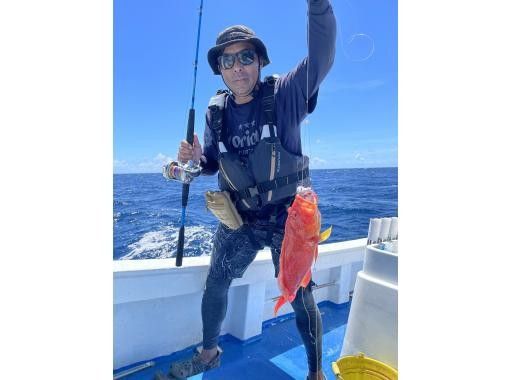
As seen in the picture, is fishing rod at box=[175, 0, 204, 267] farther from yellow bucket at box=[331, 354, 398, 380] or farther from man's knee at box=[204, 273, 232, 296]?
yellow bucket at box=[331, 354, 398, 380]

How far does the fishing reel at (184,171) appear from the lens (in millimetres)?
2105

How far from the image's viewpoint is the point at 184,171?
210cm

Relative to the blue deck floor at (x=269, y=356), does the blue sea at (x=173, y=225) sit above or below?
above

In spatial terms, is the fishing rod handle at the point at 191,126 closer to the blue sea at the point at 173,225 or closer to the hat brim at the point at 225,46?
the hat brim at the point at 225,46

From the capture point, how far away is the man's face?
5.89 ft

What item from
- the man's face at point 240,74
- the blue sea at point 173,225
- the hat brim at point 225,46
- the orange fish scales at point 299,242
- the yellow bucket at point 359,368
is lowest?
the yellow bucket at point 359,368

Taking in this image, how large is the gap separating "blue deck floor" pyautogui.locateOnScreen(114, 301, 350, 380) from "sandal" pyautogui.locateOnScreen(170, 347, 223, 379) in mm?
75

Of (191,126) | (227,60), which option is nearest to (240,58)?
(227,60)

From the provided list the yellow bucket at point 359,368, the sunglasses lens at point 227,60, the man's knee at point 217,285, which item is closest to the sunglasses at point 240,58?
the sunglasses lens at point 227,60

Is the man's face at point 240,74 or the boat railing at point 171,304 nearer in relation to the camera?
the man's face at point 240,74

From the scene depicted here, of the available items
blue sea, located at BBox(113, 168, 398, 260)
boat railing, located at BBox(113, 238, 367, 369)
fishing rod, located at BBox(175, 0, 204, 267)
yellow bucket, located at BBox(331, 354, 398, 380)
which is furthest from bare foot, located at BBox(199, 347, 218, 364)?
blue sea, located at BBox(113, 168, 398, 260)

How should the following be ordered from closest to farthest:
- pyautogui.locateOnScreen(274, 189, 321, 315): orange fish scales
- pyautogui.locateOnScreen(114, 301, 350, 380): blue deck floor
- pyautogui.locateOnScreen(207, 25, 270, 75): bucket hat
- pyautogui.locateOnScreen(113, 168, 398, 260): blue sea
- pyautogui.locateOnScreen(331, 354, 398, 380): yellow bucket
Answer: pyautogui.locateOnScreen(274, 189, 321, 315): orange fish scales
pyautogui.locateOnScreen(207, 25, 270, 75): bucket hat
pyautogui.locateOnScreen(331, 354, 398, 380): yellow bucket
pyautogui.locateOnScreen(114, 301, 350, 380): blue deck floor
pyautogui.locateOnScreen(113, 168, 398, 260): blue sea

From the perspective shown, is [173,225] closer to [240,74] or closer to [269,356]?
[269,356]
